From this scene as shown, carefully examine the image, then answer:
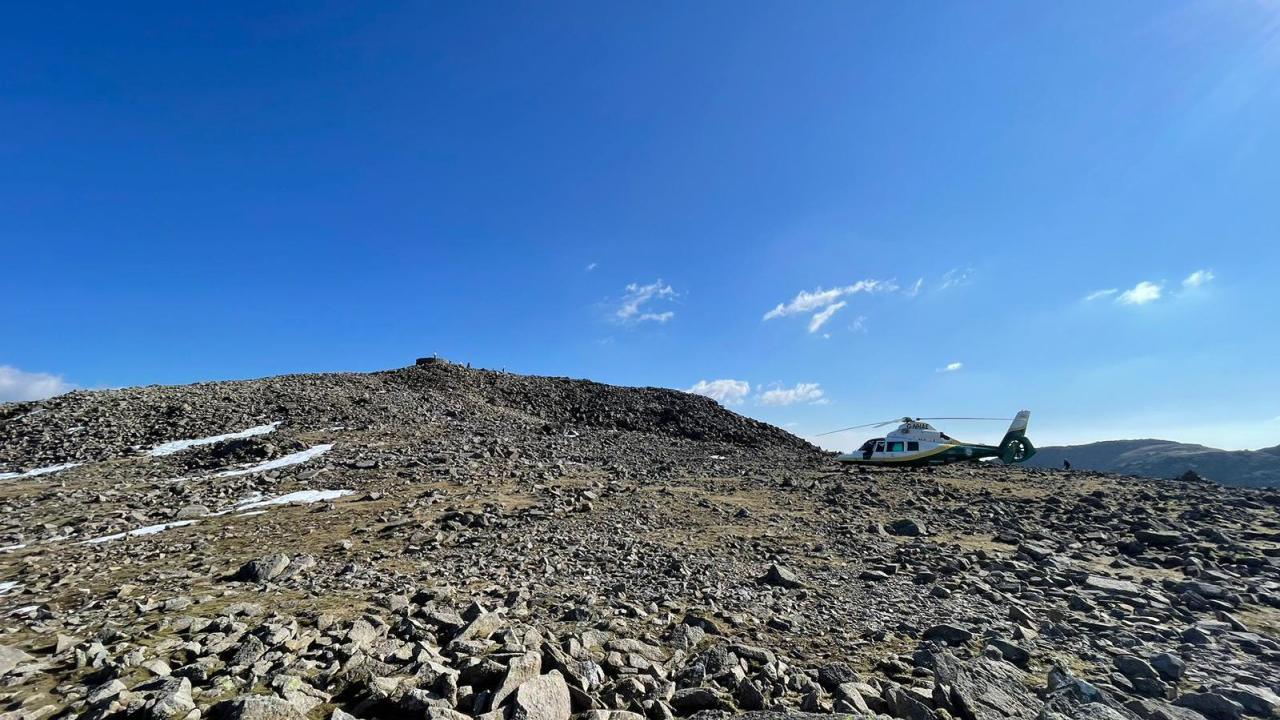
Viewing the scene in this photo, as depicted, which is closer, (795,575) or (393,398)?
(795,575)

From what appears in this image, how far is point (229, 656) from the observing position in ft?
20.6

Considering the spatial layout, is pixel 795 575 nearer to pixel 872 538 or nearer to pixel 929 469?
pixel 872 538

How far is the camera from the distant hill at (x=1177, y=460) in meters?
93.2

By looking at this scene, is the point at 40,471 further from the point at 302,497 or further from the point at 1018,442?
the point at 1018,442

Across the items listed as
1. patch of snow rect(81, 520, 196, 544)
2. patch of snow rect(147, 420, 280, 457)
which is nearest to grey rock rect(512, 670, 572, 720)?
patch of snow rect(81, 520, 196, 544)

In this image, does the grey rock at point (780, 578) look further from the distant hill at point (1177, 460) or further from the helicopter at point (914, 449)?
the distant hill at point (1177, 460)

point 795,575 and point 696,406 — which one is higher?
point 696,406

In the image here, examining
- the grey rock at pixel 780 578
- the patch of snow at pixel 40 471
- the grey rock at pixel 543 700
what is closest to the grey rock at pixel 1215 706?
the grey rock at pixel 780 578

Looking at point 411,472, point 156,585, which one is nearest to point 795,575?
point 156,585

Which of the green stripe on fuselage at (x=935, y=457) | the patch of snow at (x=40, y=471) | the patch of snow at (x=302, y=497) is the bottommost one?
the patch of snow at (x=302, y=497)

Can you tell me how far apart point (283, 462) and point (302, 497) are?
6.06 meters

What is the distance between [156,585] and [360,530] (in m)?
4.26

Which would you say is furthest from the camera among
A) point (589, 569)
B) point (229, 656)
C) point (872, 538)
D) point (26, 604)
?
point (872, 538)

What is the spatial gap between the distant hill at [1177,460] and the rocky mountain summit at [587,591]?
7419cm
